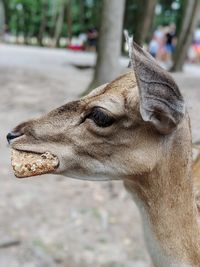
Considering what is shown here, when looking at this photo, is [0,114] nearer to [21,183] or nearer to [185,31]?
[21,183]

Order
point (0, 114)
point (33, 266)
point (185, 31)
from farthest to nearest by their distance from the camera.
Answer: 1. point (185, 31)
2. point (0, 114)
3. point (33, 266)

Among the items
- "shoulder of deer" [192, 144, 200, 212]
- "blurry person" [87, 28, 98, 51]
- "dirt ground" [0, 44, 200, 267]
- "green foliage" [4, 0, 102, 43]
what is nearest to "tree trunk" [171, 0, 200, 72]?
"dirt ground" [0, 44, 200, 267]

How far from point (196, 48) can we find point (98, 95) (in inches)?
1087

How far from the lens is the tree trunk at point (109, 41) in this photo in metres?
10.9

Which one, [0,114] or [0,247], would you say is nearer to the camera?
[0,247]

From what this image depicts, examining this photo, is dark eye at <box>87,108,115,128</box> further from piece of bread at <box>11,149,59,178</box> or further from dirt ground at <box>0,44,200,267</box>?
dirt ground at <box>0,44,200,267</box>

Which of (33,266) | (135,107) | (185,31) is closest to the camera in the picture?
(135,107)

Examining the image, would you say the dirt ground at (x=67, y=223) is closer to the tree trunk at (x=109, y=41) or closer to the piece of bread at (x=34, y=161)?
the piece of bread at (x=34, y=161)

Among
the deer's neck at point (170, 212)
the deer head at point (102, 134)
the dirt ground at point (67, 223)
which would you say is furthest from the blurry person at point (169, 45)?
the deer head at point (102, 134)

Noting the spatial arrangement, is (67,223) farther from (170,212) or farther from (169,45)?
(169,45)

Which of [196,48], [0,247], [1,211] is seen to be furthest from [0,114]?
[196,48]

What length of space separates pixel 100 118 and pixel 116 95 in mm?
131

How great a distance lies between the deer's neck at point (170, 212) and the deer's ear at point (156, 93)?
268mm

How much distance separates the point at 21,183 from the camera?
24.3ft
